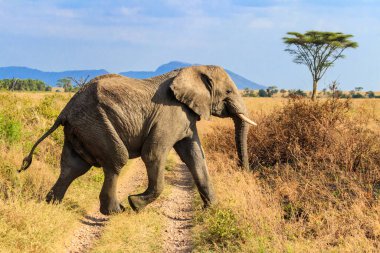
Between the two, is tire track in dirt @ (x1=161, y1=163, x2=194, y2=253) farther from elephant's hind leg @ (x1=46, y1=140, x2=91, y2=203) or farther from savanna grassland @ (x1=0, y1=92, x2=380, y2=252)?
elephant's hind leg @ (x1=46, y1=140, x2=91, y2=203)

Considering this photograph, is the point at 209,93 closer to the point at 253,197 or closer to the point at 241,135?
the point at 241,135

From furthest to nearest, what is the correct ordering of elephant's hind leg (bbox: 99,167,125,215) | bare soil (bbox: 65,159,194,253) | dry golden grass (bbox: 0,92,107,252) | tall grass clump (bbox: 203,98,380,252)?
elephant's hind leg (bbox: 99,167,125,215) < bare soil (bbox: 65,159,194,253) < tall grass clump (bbox: 203,98,380,252) < dry golden grass (bbox: 0,92,107,252)

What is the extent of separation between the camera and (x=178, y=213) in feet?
29.0

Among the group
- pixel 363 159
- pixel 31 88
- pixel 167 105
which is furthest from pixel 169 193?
pixel 31 88

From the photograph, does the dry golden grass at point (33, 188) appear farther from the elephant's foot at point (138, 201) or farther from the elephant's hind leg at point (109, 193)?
the elephant's foot at point (138, 201)

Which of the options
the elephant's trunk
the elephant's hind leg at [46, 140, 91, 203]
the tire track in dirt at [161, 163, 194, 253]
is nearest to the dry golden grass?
the elephant's hind leg at [46, 140, 91, 203]

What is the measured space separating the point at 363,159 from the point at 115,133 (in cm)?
612

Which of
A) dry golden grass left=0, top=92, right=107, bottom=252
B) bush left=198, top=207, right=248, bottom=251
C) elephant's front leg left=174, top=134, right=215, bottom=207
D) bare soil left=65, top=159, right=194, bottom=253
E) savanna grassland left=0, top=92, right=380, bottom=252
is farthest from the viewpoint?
elephant's front leg left=174, top=134, right=215, bottom=207

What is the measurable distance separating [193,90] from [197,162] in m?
1.32

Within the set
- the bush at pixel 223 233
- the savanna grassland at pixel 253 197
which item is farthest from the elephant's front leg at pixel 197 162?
the bush at pixel 223 233

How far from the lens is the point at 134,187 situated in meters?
10.8

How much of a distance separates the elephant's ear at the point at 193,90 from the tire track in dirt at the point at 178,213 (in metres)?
1.88

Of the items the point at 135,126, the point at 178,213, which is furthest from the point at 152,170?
the point at 178,213

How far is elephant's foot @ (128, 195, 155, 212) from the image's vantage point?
8.20 meters
